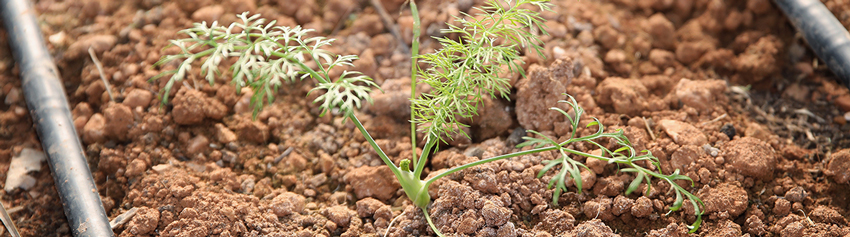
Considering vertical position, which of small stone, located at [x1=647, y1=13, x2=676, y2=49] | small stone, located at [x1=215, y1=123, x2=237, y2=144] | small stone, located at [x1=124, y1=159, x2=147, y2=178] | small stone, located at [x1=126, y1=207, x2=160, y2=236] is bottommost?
small stone, located at [x1=126, y1=207, x2=160, y2=236]

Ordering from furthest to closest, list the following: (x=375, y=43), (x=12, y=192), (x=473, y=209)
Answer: (x=375, y=43)
(x=12, y=192)
(x=473, y=209)

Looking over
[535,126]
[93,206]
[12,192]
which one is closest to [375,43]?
[535,126]

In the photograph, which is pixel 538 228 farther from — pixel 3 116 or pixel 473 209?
pixel 3 116

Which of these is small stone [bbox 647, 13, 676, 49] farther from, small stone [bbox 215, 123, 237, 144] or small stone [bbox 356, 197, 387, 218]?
small stone [bbox 215, 123, 237, 144]

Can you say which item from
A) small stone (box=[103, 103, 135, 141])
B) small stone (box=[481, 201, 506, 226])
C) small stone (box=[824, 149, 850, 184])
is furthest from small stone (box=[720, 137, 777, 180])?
small stone (box=[103, 103, 135, 141])

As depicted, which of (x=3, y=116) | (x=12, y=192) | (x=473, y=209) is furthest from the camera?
(x=3, y=116)

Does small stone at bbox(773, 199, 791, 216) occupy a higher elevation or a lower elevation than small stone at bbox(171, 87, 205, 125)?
lower
